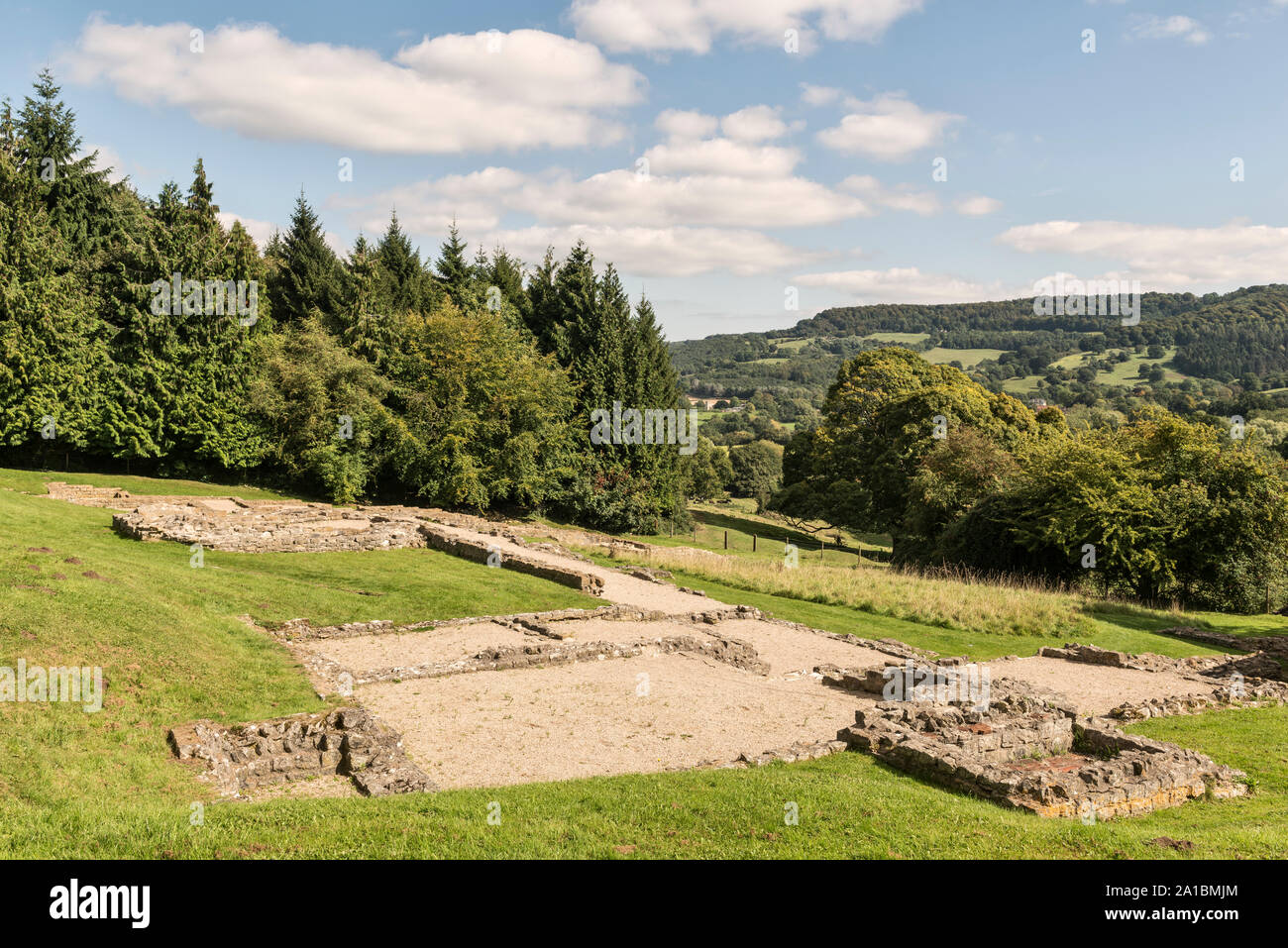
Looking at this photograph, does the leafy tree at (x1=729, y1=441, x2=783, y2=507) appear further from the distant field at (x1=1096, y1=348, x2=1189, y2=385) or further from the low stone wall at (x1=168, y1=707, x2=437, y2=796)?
the low stone wall at (x1=168, y1=707, x2=437, y2=796)

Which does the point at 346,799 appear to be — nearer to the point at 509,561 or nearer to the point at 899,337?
the point at 509,561

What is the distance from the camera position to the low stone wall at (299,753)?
1002cm

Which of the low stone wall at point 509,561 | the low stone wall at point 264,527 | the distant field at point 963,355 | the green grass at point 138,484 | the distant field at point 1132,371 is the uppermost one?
the distant field at point 963,355

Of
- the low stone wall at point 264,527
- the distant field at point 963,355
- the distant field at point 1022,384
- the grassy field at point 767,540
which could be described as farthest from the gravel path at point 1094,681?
the distant field at point 963,355

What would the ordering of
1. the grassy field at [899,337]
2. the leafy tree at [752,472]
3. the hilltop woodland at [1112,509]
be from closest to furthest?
the hilltop woodland at [1112,509]
the leafy tree at [752,472]
the grassy field at [899,337]

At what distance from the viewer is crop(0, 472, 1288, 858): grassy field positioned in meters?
7.27

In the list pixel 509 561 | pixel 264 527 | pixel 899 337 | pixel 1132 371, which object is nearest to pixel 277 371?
pixel 264 527

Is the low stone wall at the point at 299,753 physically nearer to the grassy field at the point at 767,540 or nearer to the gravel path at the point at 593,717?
the gravel path at the point at 593,717

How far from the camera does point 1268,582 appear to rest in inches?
1102

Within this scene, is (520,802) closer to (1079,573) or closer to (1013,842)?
(1013,842)

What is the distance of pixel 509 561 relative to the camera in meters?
26.6

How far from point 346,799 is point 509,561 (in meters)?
17.8

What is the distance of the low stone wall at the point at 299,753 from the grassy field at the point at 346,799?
0.39 meters
